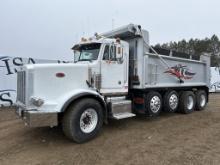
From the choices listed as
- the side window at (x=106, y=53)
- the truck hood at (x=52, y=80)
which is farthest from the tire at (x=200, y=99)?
the truck hood at (x=52, y=80)

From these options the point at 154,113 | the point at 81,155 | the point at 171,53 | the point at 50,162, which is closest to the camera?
the point at 50,162

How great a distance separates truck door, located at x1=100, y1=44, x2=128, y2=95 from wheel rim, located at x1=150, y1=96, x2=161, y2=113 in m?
1.18

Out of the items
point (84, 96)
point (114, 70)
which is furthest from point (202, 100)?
point (84, 96)

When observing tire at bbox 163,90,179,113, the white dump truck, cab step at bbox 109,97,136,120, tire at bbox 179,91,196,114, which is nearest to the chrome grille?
the white dump truck

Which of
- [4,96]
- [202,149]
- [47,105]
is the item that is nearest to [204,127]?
[202,149]

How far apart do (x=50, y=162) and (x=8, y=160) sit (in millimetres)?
944

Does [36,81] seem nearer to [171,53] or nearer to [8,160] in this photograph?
[8,160]

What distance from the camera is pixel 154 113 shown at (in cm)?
795

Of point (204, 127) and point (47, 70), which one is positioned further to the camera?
point (204, 127)

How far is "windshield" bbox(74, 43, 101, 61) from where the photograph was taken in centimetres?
669

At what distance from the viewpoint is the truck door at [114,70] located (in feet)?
21.8

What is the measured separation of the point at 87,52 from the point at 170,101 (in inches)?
149

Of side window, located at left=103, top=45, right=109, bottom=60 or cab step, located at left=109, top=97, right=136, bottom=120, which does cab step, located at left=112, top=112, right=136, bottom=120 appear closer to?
cab step, located at left=109, top=97, right=136, bottom=120

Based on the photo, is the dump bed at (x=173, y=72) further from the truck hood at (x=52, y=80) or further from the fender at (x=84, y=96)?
the truck hood at (x=52, y=80)
